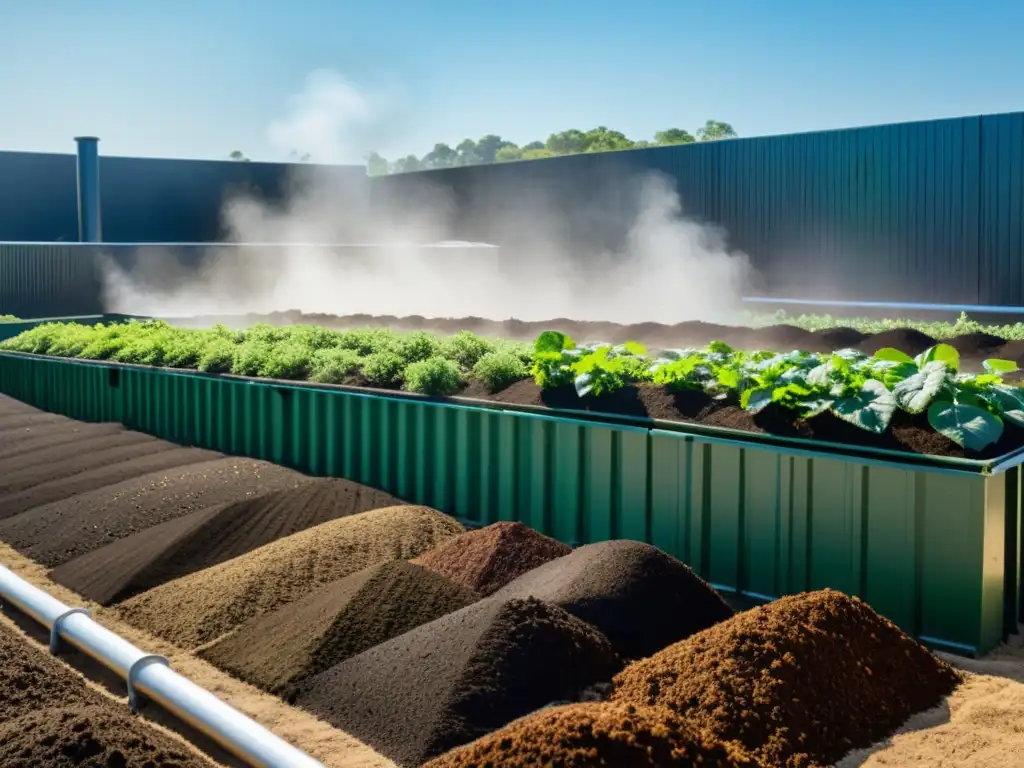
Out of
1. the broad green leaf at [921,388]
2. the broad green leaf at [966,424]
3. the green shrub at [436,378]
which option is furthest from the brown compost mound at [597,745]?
the green shrub at [436,378]

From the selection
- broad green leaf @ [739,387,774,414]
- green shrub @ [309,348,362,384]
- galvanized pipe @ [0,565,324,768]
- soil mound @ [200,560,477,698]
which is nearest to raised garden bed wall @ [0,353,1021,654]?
green shrub @ [309,348,362,384]

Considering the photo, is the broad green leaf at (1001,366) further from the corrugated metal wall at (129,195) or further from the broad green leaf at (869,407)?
the corrugated metal wall at (129,195)

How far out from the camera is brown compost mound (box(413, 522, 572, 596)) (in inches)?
225

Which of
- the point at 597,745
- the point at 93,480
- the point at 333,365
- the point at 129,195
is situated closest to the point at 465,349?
the point at 333,365

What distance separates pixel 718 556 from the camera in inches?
249

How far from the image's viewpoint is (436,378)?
8109 millimetres

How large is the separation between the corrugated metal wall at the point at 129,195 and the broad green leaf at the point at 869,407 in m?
30.0

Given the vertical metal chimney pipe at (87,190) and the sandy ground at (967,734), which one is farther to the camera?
the vertical metal chimney pipe at (87,190)

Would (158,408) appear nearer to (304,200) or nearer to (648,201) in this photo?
(648,201)

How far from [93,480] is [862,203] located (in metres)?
15.5

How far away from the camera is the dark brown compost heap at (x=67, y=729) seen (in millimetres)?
3627

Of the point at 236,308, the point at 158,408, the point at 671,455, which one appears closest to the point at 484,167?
the point at 236,308

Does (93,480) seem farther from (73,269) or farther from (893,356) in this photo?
(73,269)

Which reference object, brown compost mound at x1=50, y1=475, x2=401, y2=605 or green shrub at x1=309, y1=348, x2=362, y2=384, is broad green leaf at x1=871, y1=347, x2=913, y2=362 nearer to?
brown compost mound at x1=50, y1=475, x2=401, y2=605
